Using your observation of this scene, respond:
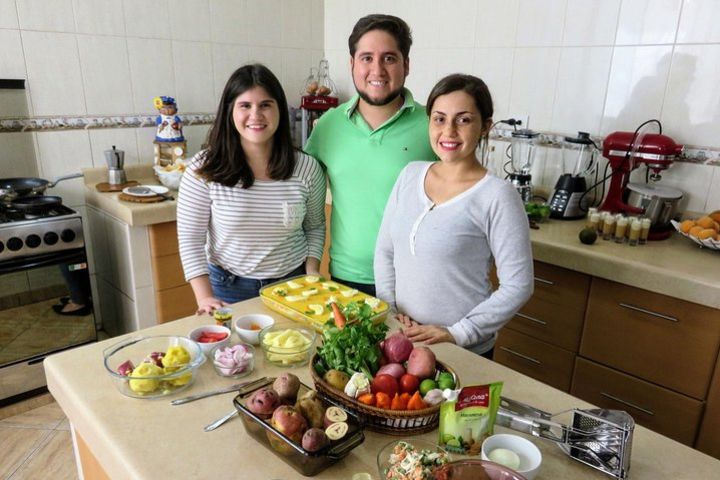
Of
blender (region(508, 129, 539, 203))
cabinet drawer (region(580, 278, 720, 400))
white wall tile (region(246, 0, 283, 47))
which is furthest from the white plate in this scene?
cabinet drawer (region(580, 278, 720, 400))

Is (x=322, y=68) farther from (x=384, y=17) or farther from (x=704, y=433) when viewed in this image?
(x=704, y=433)

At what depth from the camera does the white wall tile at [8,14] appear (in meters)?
2.43

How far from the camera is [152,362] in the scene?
1098 mm

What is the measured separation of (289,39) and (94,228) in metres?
1.70

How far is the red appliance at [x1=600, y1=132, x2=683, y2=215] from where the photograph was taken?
2100mm

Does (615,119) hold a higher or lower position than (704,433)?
higher

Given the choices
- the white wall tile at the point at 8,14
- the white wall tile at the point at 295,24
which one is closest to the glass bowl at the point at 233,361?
the white wall tile at the point at 8,14

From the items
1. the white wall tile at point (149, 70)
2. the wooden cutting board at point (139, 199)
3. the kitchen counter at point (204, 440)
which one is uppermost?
the white wall tile at point (149, 70)

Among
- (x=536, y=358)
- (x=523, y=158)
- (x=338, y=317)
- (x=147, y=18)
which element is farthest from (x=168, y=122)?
(x=536, y=358)

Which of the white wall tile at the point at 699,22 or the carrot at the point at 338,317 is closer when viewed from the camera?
the carrot at the point at 338,317

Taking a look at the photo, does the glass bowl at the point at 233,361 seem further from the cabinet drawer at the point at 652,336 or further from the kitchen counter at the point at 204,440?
the cabinet drawer at the point at 652,336

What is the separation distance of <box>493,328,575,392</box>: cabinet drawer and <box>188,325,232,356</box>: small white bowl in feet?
4.75

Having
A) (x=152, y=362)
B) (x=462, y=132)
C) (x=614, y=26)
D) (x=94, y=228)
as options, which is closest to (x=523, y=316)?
(x=462, y=132)

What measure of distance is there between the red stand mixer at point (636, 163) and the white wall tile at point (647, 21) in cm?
40
